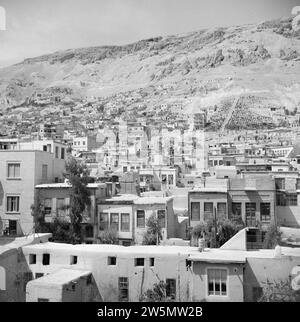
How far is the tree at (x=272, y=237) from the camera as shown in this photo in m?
12.6

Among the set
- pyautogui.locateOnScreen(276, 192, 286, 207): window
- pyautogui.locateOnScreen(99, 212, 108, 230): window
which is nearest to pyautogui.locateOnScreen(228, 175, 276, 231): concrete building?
pyautogui.locateOnScreen(276, 192, 286, 207): window

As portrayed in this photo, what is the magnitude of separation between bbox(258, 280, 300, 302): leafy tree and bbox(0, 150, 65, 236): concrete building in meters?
9.21

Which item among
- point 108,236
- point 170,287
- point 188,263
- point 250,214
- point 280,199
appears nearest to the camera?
point 188,263

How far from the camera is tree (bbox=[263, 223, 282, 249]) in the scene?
12.6m

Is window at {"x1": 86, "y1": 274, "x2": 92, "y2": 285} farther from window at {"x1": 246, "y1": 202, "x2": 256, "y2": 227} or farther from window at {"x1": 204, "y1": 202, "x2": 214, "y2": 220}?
window at {"x1": 246, "y1": 202, "x2": 256, "y2": 227}

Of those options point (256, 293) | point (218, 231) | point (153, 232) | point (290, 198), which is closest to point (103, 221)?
point (153, 232)

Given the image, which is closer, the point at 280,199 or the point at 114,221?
the point at 114,221

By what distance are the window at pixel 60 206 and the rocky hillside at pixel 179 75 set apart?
57.3m

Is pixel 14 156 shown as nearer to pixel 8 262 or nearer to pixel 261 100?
pixel 8 262

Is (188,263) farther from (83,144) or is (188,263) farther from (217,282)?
(83,144)

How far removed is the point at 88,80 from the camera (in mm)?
122188

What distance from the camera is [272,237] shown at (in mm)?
12953

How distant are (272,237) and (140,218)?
455 cm

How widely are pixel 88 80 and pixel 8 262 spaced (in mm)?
117270
